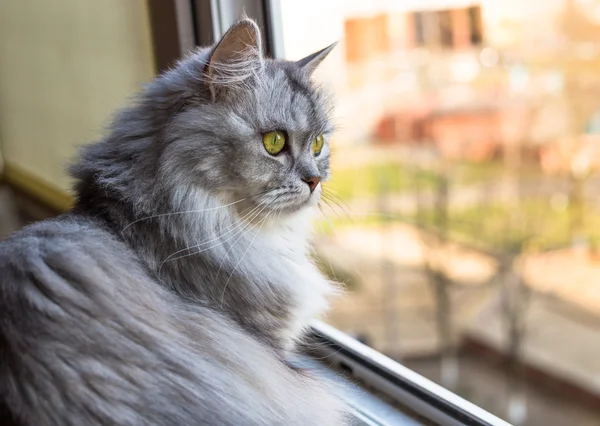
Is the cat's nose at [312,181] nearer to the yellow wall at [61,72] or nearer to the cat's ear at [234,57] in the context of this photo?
the cat's ear at [234,57]

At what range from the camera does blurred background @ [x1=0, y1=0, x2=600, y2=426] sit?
6.64 ft

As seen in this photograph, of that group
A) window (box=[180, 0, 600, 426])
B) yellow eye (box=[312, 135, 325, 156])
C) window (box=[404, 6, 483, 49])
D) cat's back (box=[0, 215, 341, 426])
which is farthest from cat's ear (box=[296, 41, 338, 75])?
window (box=[404, 6, 483, 49])

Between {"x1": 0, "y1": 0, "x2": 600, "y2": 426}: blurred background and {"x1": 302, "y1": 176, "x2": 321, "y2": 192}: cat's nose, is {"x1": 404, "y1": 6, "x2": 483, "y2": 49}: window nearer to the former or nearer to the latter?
{"x1": 0, "y1": 0, "x2": 600, "y2": 426}: blurred background

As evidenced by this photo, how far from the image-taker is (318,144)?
3.86 feet

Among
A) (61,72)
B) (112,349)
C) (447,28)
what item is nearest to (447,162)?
(447,28)

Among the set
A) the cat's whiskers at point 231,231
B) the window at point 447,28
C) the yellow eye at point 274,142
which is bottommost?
the cat's whiskers at point 231,231

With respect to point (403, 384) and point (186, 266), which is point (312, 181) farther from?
point (403, 384)

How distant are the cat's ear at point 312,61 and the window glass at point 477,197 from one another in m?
0.65

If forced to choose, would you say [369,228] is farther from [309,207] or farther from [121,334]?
[121,334]

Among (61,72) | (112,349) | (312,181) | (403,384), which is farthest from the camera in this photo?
(61,72)

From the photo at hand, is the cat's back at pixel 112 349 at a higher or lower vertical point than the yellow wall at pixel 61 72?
lower

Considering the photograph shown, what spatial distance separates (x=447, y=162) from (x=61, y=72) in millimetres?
1447

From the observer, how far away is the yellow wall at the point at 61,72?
6.00 ft

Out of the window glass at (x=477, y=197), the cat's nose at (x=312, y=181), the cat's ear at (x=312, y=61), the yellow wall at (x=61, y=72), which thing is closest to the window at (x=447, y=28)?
the window glass at (x=477, y=197)
